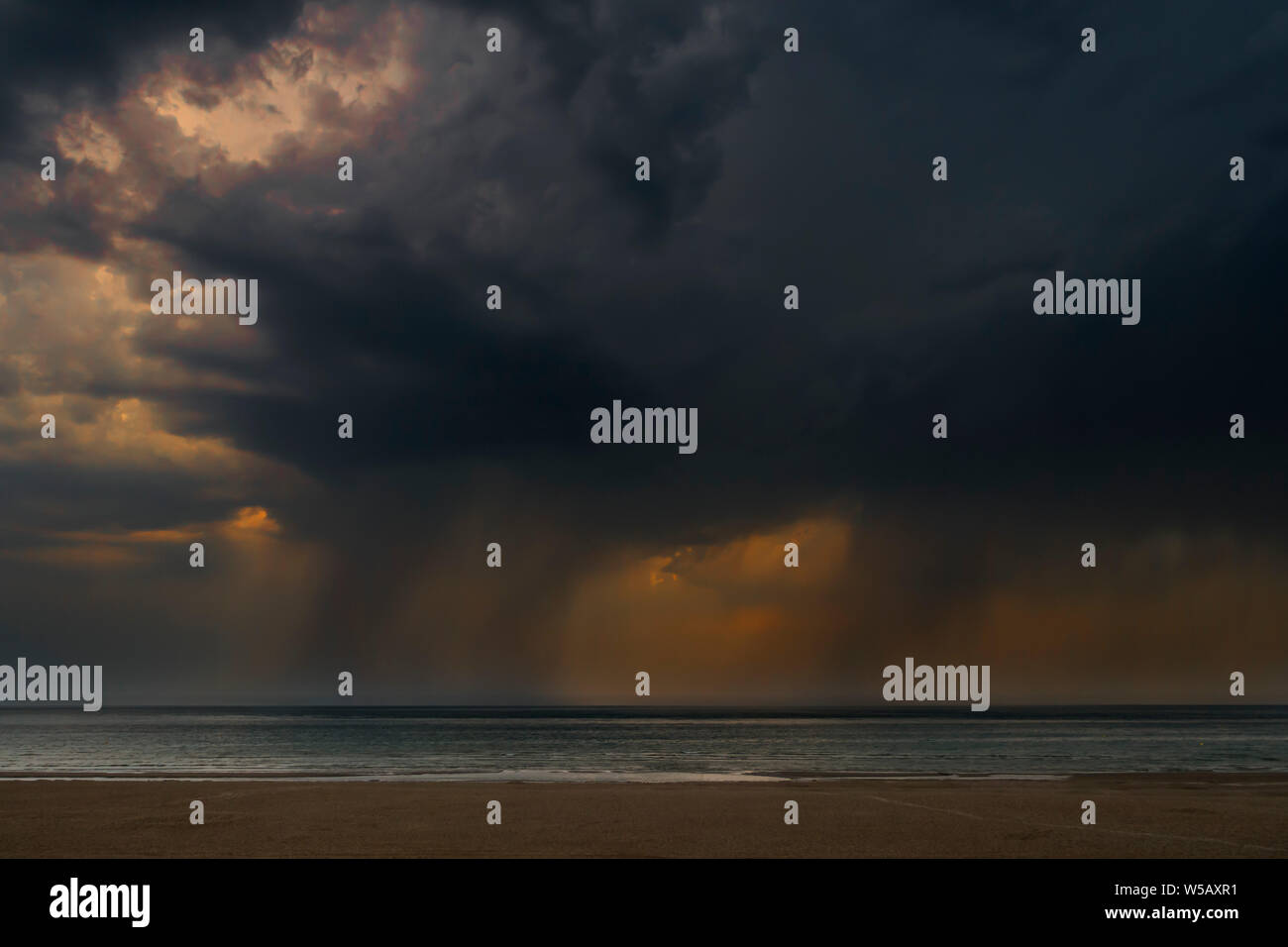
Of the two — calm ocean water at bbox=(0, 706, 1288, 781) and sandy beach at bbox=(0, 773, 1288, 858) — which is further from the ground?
sandy beach at bbox=(0, 773, 1288, 858)

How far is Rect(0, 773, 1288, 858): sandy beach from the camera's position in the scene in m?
21.5

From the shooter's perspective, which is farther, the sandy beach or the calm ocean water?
the calm ocean water

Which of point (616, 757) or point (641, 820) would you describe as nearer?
point (641, 820)

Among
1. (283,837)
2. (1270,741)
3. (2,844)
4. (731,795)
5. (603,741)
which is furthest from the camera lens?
(603,741)

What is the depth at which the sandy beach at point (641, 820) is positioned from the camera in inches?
845

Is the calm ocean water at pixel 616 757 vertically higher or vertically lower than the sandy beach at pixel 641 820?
lower

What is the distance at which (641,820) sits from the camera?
86.9ft

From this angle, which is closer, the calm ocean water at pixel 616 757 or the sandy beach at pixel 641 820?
the sandy beach at pixel 641 820
